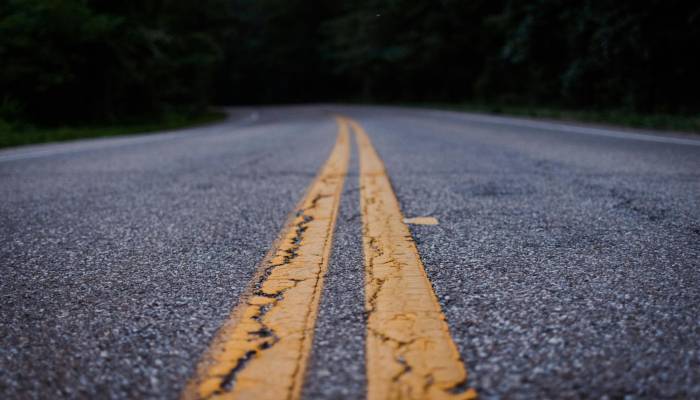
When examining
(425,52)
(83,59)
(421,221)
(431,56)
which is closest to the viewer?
(421,221)

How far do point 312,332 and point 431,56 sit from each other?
29254 mm

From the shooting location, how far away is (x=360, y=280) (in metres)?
1.48

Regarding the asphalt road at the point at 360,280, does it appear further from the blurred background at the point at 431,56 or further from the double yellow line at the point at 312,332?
the blurred background at the point at 431,56

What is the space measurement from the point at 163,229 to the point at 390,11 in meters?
29.9

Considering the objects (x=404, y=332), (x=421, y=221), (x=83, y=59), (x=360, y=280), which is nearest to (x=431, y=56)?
(x=83, y=59)

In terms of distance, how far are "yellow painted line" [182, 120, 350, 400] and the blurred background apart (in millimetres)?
7819

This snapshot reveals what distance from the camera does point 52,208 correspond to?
2.77 m

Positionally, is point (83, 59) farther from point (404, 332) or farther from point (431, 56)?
point (431, 56)

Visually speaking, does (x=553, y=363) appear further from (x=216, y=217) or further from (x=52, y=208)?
(x=52, y=208)

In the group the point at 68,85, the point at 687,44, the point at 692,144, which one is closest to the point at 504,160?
the point at 692,144

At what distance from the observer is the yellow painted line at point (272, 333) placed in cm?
94

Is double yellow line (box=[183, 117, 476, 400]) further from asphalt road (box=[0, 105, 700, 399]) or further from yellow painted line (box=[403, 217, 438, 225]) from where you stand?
yellow painted line (box=[403, 217, 438, 225])

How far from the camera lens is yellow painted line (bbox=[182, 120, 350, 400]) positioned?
3.09 ft

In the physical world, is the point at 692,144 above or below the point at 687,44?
below
